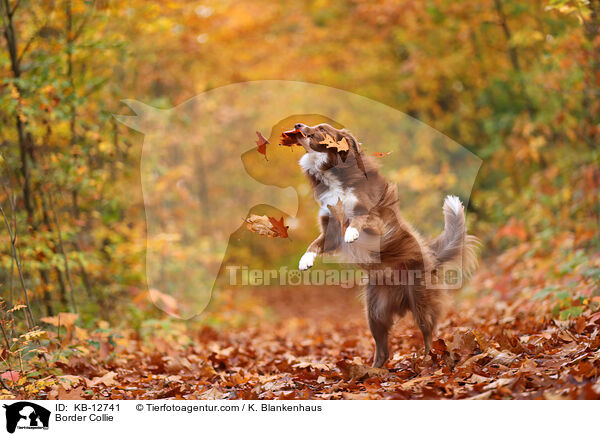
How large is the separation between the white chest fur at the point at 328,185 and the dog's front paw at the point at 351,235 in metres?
0.26

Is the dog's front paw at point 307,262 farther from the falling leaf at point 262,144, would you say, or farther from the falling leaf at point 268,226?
the falling leaf at point 262,144

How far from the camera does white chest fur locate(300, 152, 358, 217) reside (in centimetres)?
480

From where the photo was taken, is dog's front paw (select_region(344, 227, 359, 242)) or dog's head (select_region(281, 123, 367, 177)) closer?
dog's front paw (select_region(344, 227, 359, 242))

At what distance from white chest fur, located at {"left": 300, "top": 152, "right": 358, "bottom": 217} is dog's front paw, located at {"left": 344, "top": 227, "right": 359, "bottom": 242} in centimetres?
26

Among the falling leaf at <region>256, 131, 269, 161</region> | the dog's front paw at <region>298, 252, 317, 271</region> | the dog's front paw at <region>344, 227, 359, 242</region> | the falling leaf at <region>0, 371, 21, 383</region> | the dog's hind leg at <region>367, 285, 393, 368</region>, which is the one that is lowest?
the falling leaf at <region>0, 371, 21, 383</region>

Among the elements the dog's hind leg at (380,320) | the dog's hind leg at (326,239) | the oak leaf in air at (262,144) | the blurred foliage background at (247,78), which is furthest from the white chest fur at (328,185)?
the dog's hind leg at (380,320)

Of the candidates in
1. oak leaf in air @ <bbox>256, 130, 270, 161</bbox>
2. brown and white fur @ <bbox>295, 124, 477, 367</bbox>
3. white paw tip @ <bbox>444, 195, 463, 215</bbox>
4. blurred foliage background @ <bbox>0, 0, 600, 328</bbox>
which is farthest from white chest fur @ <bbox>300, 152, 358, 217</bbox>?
white paw tip @ <bbox>444, 195, 463, 215</bbox>

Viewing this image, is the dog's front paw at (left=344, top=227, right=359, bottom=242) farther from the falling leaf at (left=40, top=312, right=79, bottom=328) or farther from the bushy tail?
the falling leaf at (left=40, top=312, right=79, bottom=328)

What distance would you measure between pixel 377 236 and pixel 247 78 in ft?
40.2

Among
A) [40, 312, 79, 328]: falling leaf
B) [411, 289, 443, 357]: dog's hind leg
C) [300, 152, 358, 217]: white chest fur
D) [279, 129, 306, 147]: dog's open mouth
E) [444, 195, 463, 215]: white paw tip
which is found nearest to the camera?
[279, 129, 306, 147]: dog's open mouth

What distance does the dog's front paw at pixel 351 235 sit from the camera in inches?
178

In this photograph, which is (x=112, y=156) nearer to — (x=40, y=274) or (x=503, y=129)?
(x=40, y=274)

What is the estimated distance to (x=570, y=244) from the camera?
873 centimetres

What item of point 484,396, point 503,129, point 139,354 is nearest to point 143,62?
point 139,354
